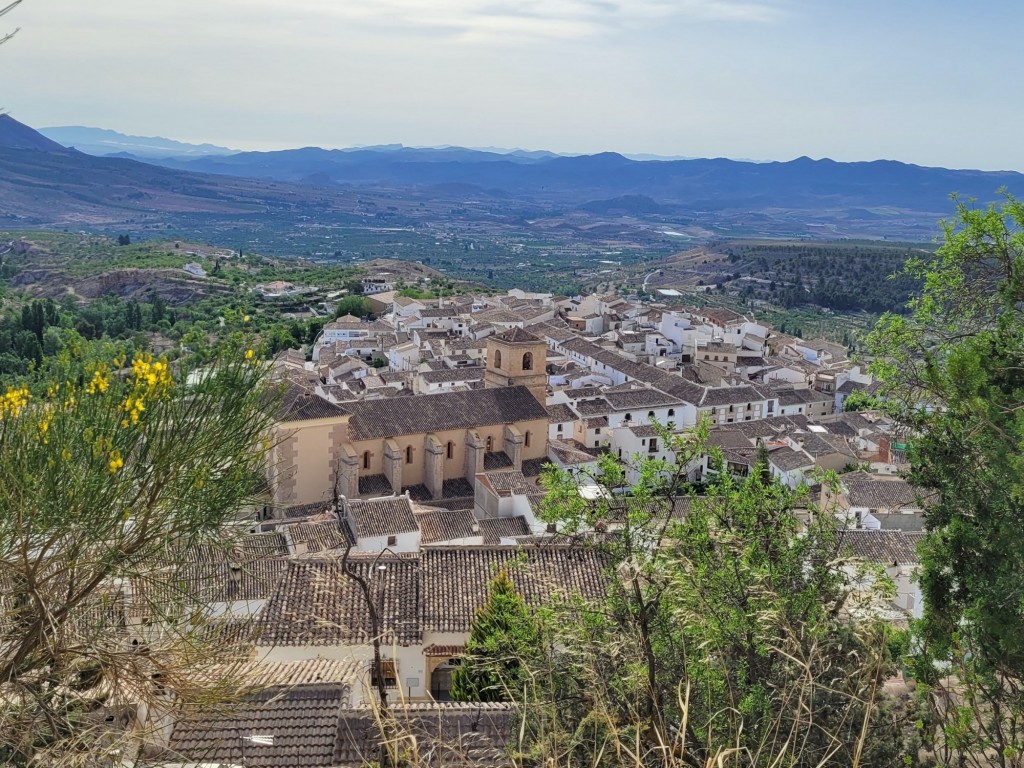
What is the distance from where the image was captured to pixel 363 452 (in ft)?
80.9

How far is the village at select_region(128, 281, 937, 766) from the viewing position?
8.85 m

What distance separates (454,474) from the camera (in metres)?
26.0

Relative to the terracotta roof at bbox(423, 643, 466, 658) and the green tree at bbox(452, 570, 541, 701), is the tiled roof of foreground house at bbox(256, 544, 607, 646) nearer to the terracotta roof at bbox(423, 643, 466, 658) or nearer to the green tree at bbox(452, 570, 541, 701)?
the terracotta roof at bbox(423, 643, 466, 658)

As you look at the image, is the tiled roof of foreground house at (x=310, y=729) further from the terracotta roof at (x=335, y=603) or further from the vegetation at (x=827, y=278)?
the vegetation at (x=827, y=278)

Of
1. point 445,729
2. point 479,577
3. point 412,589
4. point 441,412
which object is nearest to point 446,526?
point 441,412

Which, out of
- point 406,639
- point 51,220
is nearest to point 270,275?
point 406,639

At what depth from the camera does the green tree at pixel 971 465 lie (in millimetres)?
6078

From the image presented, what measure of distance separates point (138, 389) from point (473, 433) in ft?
65.9

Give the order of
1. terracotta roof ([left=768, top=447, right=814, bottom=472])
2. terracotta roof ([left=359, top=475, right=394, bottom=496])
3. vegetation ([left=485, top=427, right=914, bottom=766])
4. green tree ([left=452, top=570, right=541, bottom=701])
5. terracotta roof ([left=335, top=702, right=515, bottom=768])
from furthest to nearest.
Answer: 1. terracotta roof ([left=768, top=447, right=814, bottom=472])
2. terracotta roof ([left=359, top=475, right=394, bottom=496])
3. green tree ([left=452, top=570, right=541, bottom=701])
4. terracotta roof ([left=335, top=702, right=515, bottom=768])
5. vegetation ([left=485, top=427, right=914, bottom=766])

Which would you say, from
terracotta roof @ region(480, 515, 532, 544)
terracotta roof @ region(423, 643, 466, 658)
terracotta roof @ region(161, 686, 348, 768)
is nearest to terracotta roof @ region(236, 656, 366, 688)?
terracotta roof @ region(161, 686, 348, 768)

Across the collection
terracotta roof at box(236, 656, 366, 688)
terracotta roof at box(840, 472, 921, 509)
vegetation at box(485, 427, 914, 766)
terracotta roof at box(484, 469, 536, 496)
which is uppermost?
vegetation at box(485, 427, 914, 766)

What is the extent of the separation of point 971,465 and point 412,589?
339 inches

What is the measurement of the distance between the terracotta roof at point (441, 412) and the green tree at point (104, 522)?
1830cm

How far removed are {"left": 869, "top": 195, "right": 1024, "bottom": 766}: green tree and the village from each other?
85cm
